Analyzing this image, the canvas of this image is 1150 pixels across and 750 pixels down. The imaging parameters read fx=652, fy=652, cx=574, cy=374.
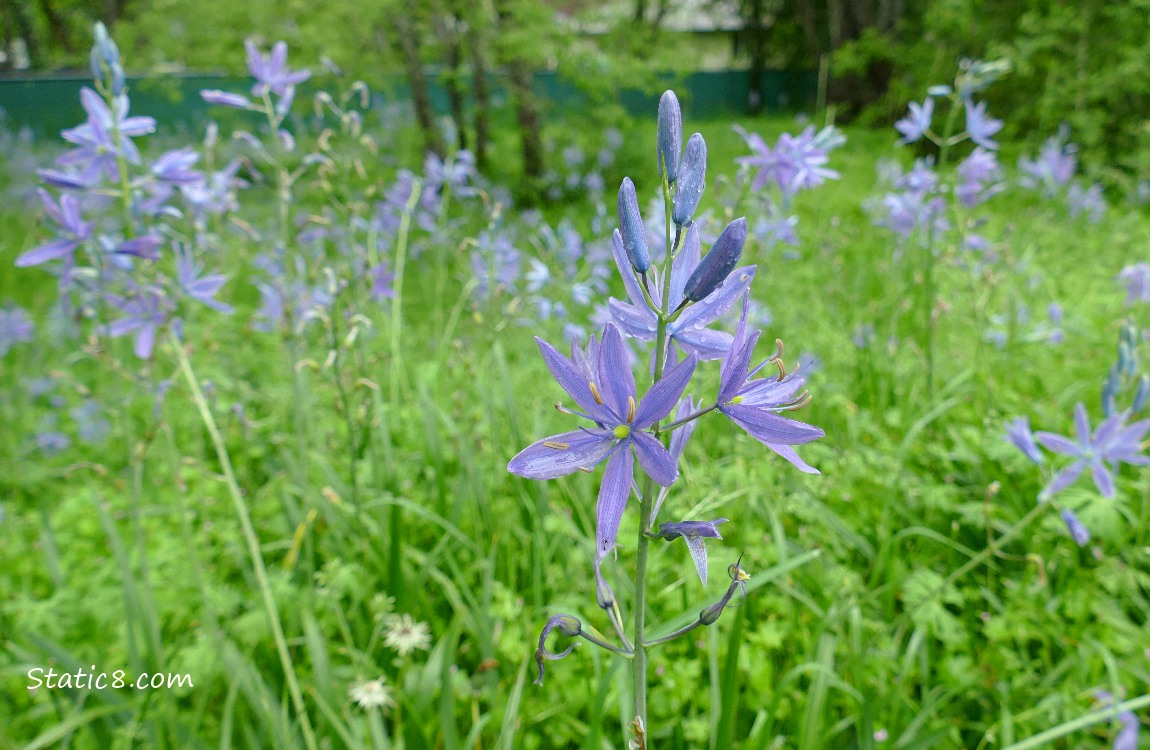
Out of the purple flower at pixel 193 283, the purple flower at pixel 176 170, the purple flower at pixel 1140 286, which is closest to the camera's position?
the purple flower at pixel 176 170

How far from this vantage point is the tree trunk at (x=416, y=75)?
7.51 meters

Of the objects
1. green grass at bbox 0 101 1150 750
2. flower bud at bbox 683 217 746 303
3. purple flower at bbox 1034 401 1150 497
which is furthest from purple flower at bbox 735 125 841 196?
flower bud at bbox 683 217 746 303

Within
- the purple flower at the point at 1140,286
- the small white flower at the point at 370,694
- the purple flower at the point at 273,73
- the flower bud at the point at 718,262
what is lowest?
the small white flower at the point at 370,694

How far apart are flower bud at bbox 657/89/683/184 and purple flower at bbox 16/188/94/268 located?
Result: 1.58 m

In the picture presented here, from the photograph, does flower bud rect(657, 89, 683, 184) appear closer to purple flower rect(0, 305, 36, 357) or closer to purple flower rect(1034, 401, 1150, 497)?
purple flower rect(1034, 401, 1150, 497)

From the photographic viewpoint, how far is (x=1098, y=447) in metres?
1.78

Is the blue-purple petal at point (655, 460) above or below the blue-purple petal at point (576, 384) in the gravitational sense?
below

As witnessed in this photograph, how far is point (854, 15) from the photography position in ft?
53.2

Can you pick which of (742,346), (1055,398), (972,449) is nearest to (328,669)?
(742,346)

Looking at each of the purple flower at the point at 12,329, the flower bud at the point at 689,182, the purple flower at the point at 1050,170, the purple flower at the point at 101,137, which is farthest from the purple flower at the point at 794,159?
the purple flower at the point at 12,329

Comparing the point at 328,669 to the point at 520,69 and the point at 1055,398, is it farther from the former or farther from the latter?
the point at 520,69

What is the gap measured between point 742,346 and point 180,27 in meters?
8.34

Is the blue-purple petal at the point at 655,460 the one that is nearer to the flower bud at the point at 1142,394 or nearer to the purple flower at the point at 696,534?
the purple flower at the point at 696,534

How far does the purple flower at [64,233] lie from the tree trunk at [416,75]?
6.55m
